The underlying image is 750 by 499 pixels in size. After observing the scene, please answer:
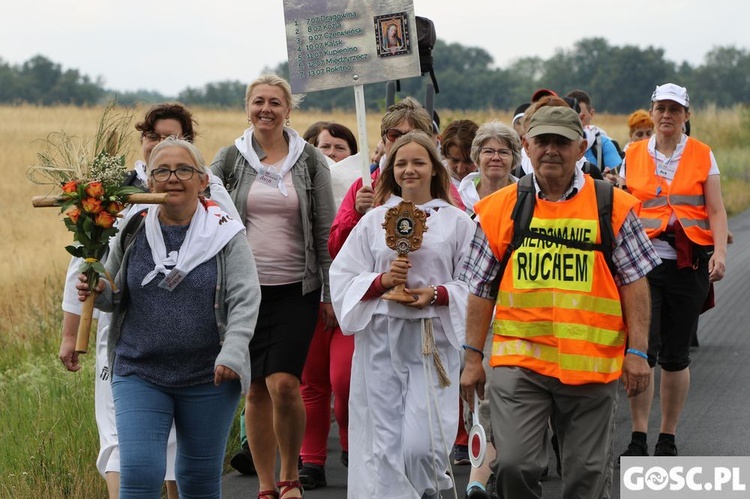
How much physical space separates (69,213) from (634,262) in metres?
2.43

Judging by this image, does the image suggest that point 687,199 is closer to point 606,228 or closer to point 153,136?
point 606,228

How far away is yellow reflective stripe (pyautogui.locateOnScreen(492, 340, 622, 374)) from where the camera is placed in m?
5.60

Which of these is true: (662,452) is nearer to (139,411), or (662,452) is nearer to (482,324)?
Result: (482,324)

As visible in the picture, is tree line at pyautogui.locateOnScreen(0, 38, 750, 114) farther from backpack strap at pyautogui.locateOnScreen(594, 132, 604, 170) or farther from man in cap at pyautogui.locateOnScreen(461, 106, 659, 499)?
man in cap at pyautogui.locateOnScreen(461, 106, 659, 499)

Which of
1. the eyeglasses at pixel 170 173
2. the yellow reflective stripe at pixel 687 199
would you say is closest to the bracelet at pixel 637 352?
the eyeglasses at pixel 170 173

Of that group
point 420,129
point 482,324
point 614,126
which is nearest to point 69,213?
point 482,324

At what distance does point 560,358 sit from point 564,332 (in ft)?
0.37

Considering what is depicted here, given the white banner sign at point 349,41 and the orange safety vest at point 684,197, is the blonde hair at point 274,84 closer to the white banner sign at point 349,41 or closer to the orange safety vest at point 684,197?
the white banner sign at point 349,41

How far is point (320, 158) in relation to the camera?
785 cm

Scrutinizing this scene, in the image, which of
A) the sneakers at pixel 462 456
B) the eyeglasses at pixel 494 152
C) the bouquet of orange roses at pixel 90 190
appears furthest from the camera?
the sneakers at pixel 462 456

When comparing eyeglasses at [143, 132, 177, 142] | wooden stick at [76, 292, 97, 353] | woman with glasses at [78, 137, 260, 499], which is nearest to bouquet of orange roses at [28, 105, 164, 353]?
wooden stick at [76, 292, 97, 353]

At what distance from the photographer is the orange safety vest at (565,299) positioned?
18.3 feet

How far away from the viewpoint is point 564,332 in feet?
18.3
